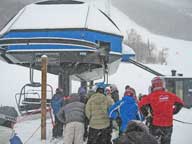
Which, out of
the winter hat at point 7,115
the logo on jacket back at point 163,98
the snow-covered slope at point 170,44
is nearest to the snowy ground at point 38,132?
the logo on jacket back at point 163,98

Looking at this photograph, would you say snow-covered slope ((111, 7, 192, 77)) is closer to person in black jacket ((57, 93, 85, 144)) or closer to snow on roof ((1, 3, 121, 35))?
snow on roof ((1, 3, 121, 35))

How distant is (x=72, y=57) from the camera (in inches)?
460

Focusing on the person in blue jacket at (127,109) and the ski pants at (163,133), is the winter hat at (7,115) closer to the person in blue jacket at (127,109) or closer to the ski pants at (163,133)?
the ski pants at (163,133)

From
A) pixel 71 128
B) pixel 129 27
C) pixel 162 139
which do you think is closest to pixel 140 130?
pixel 162 139

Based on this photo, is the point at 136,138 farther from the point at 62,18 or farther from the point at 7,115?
the point at 62,18

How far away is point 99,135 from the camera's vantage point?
7762 millimetres

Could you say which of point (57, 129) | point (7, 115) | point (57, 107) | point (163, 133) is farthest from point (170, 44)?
point (7, 115)

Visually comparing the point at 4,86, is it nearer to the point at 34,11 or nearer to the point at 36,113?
the point at 36,113

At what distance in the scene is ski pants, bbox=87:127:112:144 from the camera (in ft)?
25.4

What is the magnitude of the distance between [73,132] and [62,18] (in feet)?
16.8

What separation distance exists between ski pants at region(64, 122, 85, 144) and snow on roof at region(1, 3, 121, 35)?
459cm

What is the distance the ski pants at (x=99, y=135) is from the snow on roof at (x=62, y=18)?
4293 millimetres

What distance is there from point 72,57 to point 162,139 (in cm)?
523

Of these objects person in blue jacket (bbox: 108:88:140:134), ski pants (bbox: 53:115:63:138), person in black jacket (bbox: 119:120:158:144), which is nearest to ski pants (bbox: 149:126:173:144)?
person in blue jacket (bbox: 108:88:140:134)
